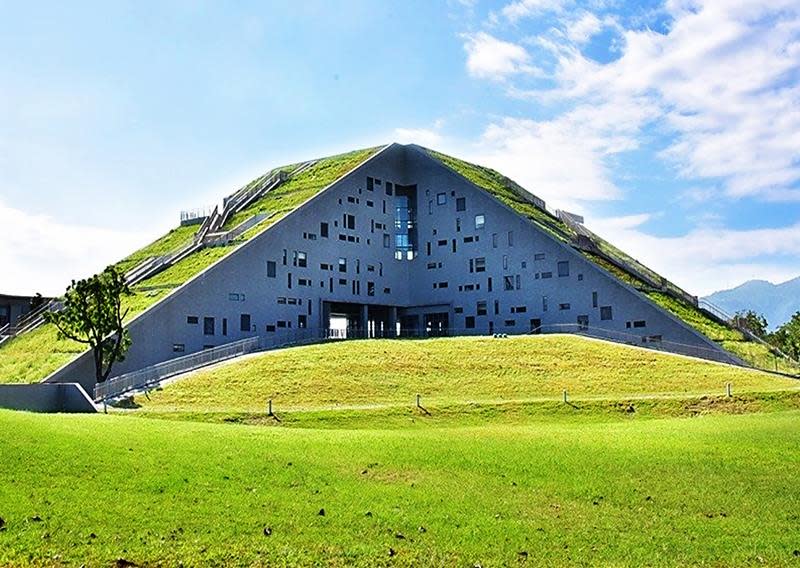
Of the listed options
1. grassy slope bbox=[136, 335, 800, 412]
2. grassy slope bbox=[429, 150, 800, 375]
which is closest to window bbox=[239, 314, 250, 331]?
grassy slope bbox=[136, 335, 800, 412]

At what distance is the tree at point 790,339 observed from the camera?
184ft

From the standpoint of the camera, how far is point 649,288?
65.4m

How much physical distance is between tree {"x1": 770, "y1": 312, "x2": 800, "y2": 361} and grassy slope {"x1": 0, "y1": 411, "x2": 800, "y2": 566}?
141 feet

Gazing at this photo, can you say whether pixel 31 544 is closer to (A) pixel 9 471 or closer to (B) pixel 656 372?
(A) pixel 9 471

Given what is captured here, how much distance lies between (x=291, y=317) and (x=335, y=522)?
50.7 meters

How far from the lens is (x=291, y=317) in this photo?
202 feet

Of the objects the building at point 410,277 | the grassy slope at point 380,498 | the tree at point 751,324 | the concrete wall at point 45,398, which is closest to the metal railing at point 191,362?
the building at point 410,277

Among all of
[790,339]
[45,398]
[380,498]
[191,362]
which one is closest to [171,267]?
[191,362]

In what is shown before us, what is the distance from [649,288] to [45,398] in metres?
51.0

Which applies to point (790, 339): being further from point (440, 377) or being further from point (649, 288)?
point (440, 377)

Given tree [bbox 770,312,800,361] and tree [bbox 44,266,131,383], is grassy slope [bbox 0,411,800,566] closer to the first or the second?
tree [bbox 44,266,131,383]

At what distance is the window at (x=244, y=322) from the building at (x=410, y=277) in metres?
0.10

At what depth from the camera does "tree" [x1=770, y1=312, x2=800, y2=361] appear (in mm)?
56156

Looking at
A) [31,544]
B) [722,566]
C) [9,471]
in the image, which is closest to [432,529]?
[722,566]
